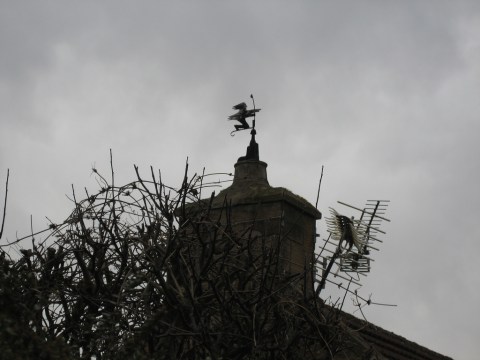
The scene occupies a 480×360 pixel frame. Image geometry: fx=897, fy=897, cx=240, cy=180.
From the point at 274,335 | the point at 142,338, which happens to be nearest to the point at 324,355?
the point at 274,335

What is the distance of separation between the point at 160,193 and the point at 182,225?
37 cm

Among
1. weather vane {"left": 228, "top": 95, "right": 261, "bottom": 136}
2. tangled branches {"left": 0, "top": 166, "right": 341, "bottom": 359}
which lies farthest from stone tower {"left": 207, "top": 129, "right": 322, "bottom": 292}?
tangled branches {"left": 0, "top": 166, "right": 341, "bottom": 359}

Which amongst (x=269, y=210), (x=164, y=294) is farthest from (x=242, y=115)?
(x=164, y=294)

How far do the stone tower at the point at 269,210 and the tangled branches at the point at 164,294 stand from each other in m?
3.96

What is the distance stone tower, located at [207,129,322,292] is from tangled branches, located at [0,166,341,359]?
396 centimetres

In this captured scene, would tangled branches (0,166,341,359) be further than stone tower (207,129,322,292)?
No

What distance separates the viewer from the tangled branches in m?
6.64

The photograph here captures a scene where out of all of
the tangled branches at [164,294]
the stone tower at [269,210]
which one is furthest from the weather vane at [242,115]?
the tangled branches at [164,294]

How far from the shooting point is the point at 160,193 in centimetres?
724

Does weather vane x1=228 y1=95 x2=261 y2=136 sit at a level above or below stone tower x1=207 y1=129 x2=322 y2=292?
above

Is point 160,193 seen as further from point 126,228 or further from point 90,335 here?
point 90,335

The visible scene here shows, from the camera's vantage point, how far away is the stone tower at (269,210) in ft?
40.3

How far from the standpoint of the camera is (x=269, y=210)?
12.5 m

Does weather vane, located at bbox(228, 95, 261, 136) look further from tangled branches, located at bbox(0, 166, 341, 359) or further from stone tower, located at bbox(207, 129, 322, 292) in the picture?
tangled branches, located at bbox(0, 166, 341, 359)
